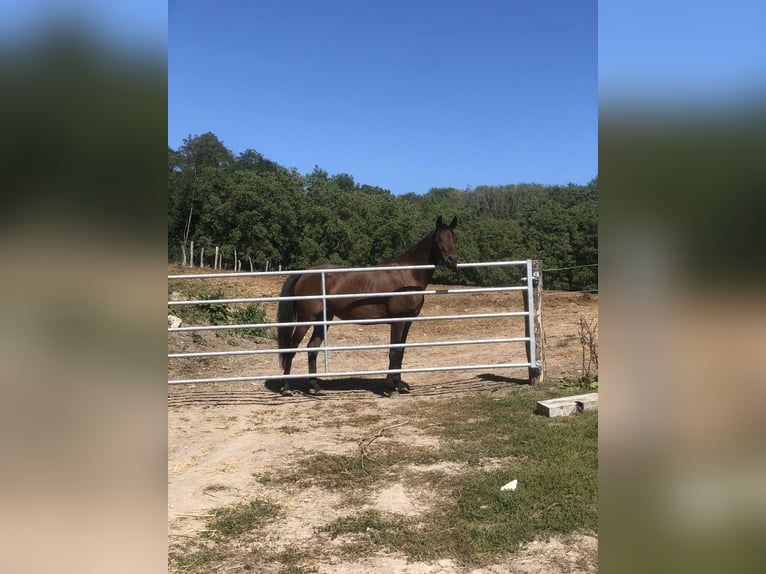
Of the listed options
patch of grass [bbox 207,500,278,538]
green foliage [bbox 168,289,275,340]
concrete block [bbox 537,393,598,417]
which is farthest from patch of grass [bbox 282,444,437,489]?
green foliage [bbox 168,289,275,340]

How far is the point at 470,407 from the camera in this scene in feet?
15.4

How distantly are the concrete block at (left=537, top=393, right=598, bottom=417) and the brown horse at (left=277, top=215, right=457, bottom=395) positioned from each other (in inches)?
67.9

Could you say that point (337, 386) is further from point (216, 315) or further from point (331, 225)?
point (331, 225)

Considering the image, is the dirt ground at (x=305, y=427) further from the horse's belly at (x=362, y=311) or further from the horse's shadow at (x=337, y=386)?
the horse's belly at (x=362, y=311)

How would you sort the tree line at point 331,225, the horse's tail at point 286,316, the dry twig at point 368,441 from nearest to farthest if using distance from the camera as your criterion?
the dry twig at point 368,441, the horse's tail at point 286,316, the tree line at point 331,225

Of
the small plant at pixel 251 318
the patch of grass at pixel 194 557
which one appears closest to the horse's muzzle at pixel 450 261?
the patch of grass at pixel 194 557

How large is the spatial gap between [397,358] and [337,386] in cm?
89

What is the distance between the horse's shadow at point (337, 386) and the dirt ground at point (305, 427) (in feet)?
0.04

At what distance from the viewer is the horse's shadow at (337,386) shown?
18.4ft
